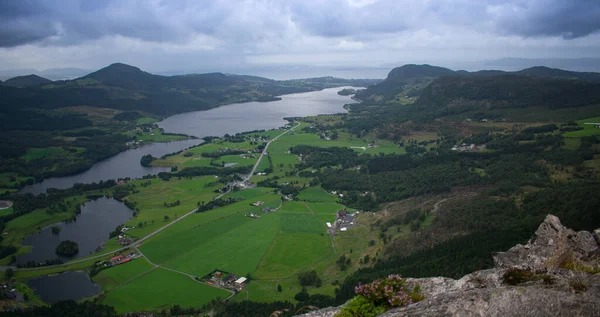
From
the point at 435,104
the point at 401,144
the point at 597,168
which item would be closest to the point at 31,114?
the point at 401,144

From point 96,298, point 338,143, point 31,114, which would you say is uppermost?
point 31,114

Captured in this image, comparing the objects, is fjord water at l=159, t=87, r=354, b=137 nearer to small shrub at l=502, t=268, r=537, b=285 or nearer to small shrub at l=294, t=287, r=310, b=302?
small shrub at l=294, t=287, r=310, b=302

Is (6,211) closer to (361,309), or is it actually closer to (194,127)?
(361,309)

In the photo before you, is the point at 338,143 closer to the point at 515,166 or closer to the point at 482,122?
the point at 482,122

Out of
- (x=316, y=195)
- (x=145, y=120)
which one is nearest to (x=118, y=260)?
(x=316, y=195)

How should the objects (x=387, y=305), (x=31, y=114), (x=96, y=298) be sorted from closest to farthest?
(x=387, y=305) < (x=96, y=298) < (x=31, y=114)

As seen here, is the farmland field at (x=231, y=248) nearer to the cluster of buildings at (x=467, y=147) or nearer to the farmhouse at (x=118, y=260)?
the farmhouse at (x=118, y=260)

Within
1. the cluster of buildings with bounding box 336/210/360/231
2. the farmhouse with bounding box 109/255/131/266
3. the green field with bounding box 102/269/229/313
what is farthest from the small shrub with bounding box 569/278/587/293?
the farmhouse with bounding box 109/255/131/266

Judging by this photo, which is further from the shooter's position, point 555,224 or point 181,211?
point 181,211
